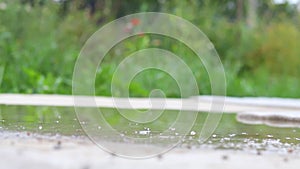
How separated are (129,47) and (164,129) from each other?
19.6 ft

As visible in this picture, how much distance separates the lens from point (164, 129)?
5594 mm

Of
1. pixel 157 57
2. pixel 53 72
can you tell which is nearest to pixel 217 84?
pixel 157 57

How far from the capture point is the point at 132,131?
208 inches

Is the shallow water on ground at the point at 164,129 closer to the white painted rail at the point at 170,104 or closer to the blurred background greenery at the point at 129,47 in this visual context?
the white painted rail at the point at 170,104

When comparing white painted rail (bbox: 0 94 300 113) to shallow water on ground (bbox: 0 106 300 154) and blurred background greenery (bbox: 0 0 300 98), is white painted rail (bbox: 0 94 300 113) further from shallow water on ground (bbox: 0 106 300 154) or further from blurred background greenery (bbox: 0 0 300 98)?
blurred background greenery (bbox: 0 0 300 98)

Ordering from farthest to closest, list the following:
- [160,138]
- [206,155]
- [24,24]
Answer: [24,24], [160,138], [206,155]

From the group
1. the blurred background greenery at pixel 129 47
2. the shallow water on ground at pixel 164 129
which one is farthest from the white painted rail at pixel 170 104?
the blurred background greenery at pixel 129 47

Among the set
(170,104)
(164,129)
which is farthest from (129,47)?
(164,129)

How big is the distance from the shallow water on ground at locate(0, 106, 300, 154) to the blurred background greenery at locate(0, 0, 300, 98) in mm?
3741

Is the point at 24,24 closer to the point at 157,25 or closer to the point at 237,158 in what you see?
the point at 157,25

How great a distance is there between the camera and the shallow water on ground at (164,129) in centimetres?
452

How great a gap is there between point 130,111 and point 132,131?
7.48 ft

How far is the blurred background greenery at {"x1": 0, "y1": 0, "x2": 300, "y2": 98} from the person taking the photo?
1091 cm

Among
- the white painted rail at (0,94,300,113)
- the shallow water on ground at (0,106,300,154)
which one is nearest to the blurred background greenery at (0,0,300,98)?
the white painted rail at (0,94,300,113)
